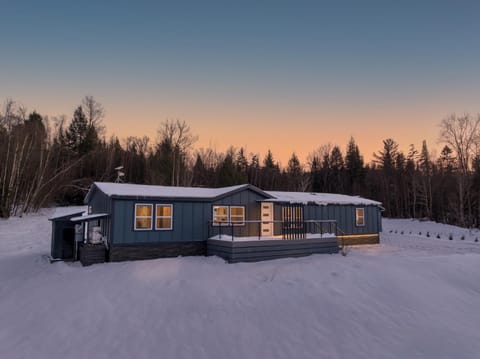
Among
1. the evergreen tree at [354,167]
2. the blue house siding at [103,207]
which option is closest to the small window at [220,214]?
the blue house siding at [103,207]

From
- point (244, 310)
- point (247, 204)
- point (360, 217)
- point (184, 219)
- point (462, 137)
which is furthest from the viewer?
point (462, 137)

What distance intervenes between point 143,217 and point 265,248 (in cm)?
556

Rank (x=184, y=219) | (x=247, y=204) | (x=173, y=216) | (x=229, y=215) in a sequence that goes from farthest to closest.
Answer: (x=247, y=204) < (x=229, y=215) < (x=184, y=219) < (x=173, y=216)

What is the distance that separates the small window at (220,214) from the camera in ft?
48.9

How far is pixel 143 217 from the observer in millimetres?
13180

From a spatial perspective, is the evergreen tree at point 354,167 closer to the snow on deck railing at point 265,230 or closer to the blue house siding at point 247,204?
the snow on deck railing at point 265,230

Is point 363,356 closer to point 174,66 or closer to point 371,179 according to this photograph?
point 174,66

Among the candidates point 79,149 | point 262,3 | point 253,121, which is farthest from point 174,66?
point 79,149

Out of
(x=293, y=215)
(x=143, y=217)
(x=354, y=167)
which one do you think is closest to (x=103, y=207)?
(x=143, y=217)

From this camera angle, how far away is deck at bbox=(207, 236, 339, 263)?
12469 millimetres

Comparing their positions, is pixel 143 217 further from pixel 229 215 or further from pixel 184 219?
pixel 229 215

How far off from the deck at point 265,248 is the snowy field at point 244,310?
0.98 meters

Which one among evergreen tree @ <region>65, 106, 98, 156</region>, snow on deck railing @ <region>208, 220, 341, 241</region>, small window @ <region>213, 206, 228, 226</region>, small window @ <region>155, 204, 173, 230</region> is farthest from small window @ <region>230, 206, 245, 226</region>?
evergreen tree @ <region>65, 106, 98, 156</region>

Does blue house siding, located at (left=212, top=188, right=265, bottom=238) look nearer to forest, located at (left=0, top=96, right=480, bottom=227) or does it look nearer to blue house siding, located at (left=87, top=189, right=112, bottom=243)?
blue house siding, located at (left=87, top=189, right=112, bottom=243)
